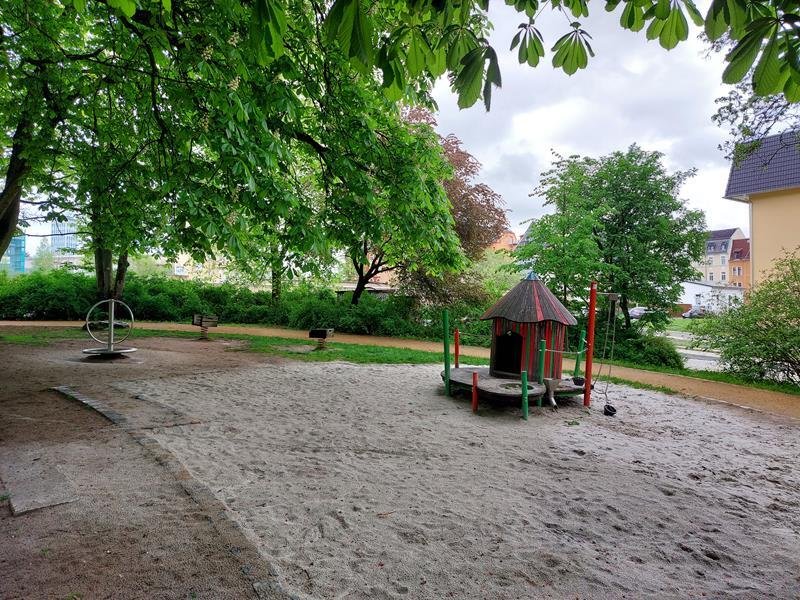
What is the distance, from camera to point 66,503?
3.39m

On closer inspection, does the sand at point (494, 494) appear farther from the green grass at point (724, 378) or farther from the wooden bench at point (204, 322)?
the wooden bench at point (204, 322)

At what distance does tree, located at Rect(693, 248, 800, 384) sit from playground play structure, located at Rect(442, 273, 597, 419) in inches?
222

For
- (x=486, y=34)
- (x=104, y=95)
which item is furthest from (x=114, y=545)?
(x=104, y=95)

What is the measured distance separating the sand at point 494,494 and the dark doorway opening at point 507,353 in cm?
119

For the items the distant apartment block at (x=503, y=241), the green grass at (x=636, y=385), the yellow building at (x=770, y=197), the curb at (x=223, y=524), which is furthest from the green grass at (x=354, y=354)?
the yellow building at (x=770, y=197)

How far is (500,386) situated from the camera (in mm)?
7375

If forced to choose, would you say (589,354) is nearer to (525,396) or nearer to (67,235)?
(525,396)

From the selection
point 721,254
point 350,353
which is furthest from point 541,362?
point 721,254

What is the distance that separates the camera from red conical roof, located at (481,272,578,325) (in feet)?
24.8

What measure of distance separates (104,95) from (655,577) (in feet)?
41.0

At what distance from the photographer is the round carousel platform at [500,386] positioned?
7.06 metres

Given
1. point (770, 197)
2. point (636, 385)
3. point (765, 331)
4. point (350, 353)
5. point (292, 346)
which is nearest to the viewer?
point (636, 385)

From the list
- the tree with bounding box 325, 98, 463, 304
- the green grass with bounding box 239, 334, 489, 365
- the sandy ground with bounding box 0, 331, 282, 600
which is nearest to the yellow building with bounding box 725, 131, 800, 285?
the green grass with bounding box 239, 334, 489, 365

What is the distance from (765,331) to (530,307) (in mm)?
7044
